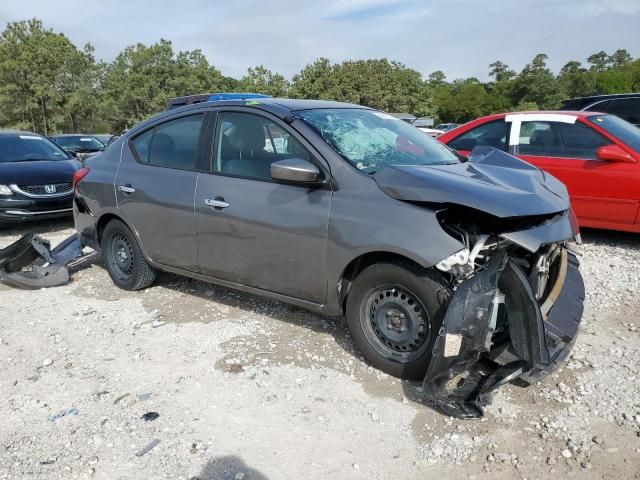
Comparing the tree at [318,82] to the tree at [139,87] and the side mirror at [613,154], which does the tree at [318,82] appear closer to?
the tree at [139,87]

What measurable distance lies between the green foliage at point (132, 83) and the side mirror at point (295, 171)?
4611cm

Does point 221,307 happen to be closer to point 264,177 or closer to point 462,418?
point 264,177

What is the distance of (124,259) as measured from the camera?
5109mm

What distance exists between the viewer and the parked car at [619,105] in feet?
27.9

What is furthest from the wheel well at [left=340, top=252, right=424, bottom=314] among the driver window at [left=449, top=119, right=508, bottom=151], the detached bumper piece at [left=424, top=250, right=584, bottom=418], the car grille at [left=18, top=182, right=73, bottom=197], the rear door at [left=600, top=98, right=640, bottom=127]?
the rear door at [left=600, top=98, right=640, bottom=127]

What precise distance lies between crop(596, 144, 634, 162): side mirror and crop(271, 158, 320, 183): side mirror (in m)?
4.05

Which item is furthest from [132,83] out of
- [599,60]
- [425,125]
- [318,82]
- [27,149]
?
[599,60]

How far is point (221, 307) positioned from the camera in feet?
15.4

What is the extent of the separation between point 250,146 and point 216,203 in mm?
508

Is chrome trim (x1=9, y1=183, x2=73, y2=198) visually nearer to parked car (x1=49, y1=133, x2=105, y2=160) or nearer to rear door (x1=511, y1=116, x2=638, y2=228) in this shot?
rear door (x1=511, y1=116, x2=638, y2=228)

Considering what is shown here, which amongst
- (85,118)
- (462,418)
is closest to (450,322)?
(462,418)

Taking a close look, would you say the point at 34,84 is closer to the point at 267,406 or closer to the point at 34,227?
the point at 34,227

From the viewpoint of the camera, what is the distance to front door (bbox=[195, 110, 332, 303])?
355 cm

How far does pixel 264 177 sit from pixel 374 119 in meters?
1.08
